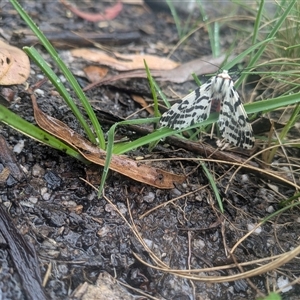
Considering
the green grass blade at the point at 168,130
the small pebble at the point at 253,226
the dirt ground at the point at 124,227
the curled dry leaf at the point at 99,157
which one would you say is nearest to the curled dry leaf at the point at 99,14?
the dirt ground at the point at 124,227

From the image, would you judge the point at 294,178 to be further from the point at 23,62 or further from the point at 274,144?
the point at 23,62

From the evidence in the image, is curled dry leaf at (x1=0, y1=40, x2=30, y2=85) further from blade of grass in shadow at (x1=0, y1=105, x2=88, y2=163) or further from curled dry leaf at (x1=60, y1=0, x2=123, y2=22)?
curled dry leaf at (x1=60, y1=0, x2=123, y2=22)

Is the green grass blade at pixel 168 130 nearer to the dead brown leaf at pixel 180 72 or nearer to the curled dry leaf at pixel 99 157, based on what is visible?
the curled dry leaf at pixel 99 157

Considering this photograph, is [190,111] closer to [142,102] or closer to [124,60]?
[142,102]

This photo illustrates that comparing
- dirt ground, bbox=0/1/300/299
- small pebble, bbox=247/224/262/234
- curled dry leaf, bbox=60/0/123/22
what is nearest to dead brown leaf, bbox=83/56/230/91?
dirt ground, bbox=0/1/300/299

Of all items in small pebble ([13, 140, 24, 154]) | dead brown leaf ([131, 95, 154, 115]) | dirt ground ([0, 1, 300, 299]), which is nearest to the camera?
dirt ground ([0, 1, 300, 299])

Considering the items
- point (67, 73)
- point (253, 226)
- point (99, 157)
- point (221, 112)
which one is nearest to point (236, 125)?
point (221, 112)

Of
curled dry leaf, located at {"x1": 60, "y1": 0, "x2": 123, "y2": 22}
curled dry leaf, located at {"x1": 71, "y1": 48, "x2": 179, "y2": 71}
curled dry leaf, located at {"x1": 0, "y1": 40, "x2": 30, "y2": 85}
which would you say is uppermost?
curled dry leaf, located at {"x1": 0, "y1": 40, "x2": 30, "y2": 85}
